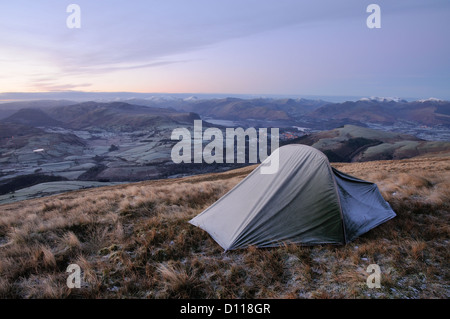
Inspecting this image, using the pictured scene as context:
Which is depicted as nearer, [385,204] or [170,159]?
[385,204]

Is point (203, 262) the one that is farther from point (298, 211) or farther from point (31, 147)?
point (31, 147)

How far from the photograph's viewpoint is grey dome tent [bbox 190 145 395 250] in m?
5.16

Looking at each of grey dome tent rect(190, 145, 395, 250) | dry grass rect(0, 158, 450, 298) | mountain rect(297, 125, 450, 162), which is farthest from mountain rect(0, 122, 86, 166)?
mountain rect(297, 125, 450, 162)

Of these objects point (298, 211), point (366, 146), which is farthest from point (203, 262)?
point (366, 146)

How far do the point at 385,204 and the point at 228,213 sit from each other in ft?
15.2

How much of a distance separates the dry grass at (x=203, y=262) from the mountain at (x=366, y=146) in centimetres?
8309

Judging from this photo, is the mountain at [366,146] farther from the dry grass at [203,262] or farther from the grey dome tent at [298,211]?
the dry grass at [203,262]

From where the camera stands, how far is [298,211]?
17.5 ft

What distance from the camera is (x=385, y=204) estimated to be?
6.44 m

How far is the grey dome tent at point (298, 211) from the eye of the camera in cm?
516

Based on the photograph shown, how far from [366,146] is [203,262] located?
358 ft

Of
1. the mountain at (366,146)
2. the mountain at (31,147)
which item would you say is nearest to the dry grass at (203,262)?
the mountain at (366,146)
